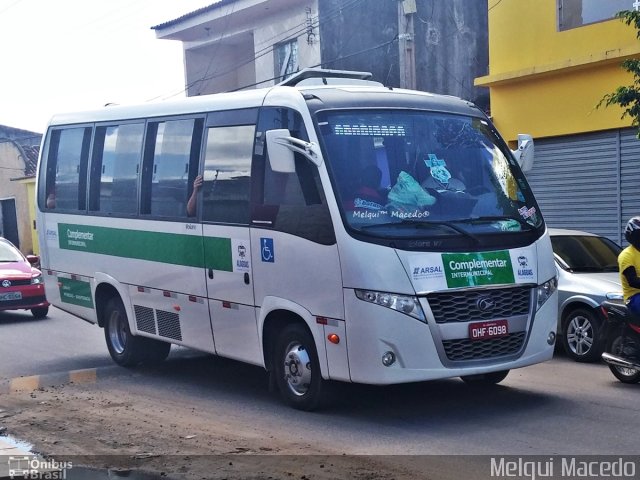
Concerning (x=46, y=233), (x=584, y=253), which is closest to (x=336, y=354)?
(x=584, y=253)

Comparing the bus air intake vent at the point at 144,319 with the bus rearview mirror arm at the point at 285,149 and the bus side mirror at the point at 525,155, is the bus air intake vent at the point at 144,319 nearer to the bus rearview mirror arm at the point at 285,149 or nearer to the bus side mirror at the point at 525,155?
the bus rearview mirror arm at the point at 285,149

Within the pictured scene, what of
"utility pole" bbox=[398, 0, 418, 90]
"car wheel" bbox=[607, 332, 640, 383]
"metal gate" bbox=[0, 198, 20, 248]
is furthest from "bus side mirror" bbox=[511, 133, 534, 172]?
"metal gate" bbox=[0, 198, 20, 248]

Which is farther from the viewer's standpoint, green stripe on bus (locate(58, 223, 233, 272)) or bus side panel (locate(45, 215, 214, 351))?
bus side panel (locate(45, 215, 214, 351))

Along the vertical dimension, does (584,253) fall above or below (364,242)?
below

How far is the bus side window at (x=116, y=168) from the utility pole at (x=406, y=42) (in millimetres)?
6940

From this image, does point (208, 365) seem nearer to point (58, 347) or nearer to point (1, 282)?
point (58, 347)

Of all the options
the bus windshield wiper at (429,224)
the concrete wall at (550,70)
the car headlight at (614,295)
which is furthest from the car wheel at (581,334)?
the concrete wall at (550,70)

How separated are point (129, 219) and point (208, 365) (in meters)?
2.21

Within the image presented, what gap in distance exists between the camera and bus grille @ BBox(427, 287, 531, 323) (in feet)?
26.6

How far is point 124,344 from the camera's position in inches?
481

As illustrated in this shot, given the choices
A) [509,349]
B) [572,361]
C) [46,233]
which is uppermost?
[46,233]

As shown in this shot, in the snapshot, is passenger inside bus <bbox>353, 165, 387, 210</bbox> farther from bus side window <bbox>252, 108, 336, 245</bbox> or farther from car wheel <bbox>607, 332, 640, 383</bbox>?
car wheel <bbox>607, 332, 640, 383</bbox>

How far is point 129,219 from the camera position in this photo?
37.9 feet

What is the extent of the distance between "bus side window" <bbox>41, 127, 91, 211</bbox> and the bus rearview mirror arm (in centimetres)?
479
